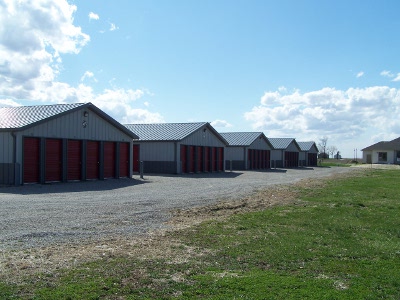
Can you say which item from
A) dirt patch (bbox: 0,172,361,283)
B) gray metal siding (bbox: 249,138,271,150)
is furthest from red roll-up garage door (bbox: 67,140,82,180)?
gray metal siding (bbox: 249,138,271,150)

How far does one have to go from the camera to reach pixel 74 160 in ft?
83.9

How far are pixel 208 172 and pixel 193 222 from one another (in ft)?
94.1

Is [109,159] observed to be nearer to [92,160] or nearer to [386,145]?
[92,160]

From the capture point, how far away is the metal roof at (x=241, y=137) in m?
51.8

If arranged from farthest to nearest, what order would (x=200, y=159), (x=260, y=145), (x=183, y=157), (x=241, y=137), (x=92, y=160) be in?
(x=260, y=145), (x=241, y=137), (x=200, y=159), (x=183, y=157), (x=92, y=160)

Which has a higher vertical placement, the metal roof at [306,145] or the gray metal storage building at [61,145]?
the metal roof at [306,145]

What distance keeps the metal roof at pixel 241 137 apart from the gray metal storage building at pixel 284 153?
25.7 feet

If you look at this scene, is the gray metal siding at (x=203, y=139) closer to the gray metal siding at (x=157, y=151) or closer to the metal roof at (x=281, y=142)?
the gray metal siding at (x=157, y=151)

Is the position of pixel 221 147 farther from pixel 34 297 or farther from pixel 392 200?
pixel 34 297

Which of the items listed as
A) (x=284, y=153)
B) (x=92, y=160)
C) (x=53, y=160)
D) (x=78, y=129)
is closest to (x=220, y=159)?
(x=92, y=160)

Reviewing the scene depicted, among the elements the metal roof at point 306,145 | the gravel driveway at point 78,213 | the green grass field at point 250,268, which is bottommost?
the green grass field at point 250,268

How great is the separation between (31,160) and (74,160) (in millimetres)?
3076

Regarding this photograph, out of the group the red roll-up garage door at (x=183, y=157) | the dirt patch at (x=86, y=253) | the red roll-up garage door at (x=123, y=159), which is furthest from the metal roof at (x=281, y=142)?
the dirt patch at (x=86, y=253)

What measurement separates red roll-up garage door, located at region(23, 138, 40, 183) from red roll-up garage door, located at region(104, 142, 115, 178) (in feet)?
17.8
